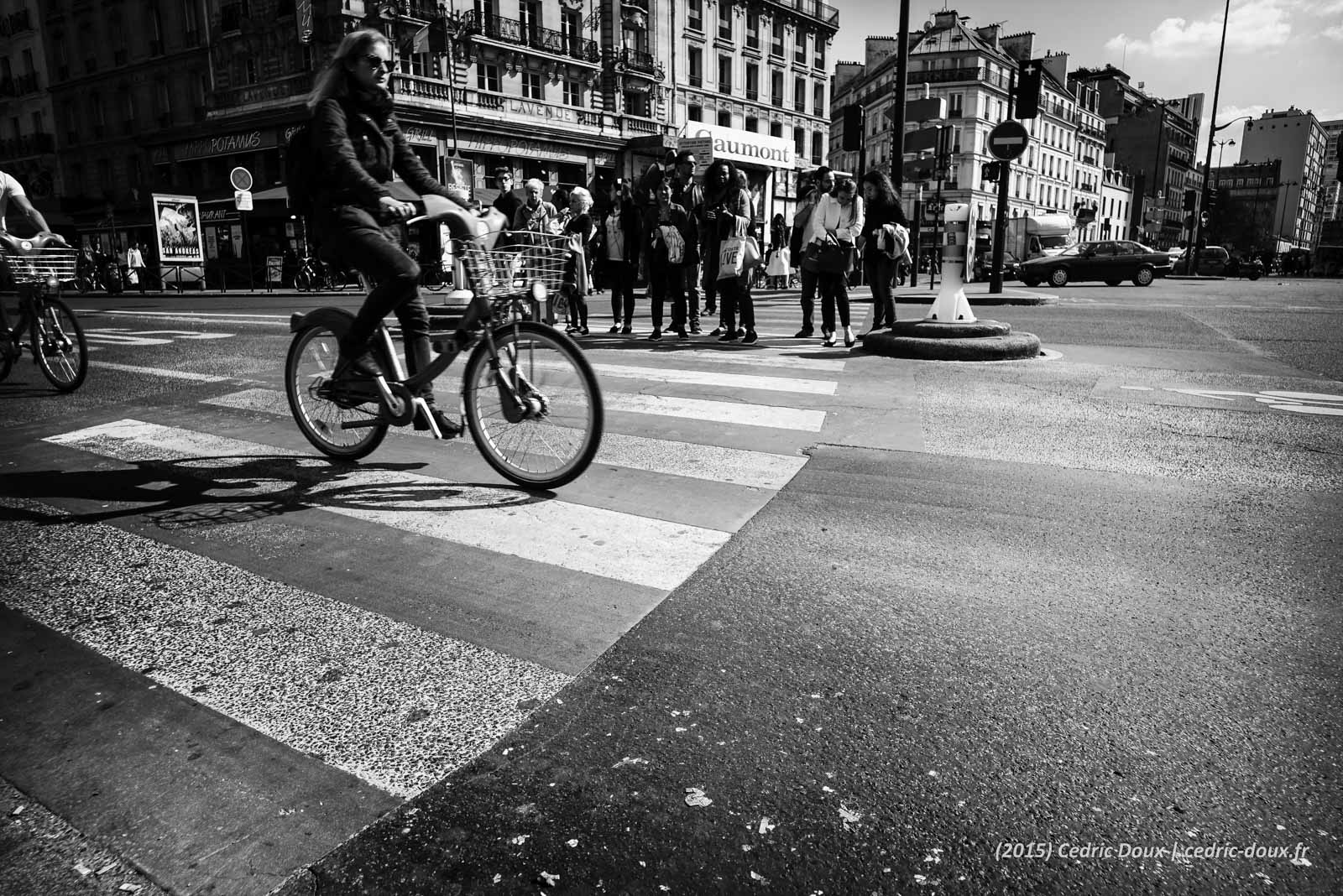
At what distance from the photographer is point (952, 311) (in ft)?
26.7

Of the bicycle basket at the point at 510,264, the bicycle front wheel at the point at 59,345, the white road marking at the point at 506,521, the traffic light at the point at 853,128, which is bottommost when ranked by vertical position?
the white road marking at the point at 506,521

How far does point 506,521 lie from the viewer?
3303mm

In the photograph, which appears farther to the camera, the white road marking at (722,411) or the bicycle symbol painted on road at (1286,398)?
the bicycle symbol painted on road at (1286,398)

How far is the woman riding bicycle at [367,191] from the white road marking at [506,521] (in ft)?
1.55

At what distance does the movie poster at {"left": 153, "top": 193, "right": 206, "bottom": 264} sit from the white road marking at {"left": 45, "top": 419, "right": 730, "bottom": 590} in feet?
85.1

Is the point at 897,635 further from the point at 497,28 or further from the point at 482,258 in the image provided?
the point at 497,28

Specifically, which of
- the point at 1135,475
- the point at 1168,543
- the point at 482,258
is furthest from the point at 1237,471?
the point at 482,258

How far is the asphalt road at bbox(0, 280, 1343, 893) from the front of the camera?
1.47 metres

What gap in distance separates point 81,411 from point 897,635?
5.72m

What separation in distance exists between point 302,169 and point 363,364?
36.4 inches

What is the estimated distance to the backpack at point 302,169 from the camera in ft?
12.0

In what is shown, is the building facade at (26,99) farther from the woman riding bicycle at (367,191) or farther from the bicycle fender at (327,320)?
the woman riding bicycle at (367,191)

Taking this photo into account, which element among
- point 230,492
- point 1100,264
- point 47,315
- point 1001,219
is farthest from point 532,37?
point 230,492

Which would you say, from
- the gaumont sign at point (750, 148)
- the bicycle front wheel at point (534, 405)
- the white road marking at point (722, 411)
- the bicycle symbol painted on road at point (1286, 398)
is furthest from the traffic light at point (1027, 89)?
the gaumont sign at point (750, 148)
